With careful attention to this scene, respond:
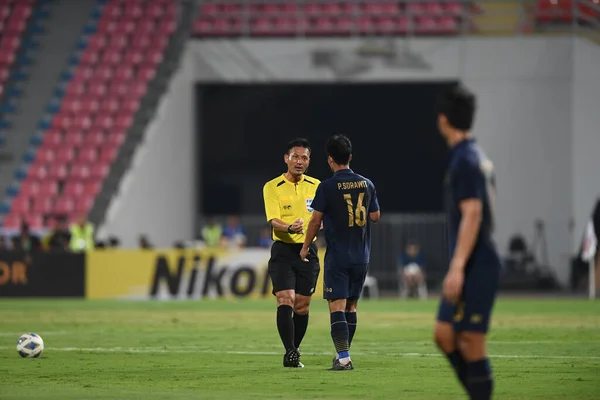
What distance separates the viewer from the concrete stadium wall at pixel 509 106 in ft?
115

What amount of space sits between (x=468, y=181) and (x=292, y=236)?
5.43m

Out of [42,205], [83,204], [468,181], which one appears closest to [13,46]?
[42,205]

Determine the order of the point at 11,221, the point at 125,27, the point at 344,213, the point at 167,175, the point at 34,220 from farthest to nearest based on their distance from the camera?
the point at 125,27 → the point at 167,175 → the point at 34,220 → the point at 11,221 → the point at 344,213

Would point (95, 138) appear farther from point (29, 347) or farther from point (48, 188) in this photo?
point (29, 347)

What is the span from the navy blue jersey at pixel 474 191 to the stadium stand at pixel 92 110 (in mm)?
25357

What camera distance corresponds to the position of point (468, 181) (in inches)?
316

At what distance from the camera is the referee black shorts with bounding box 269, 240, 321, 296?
13141 millimetres

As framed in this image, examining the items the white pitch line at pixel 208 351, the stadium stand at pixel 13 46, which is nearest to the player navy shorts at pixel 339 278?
the white pitch line at pixel 208 351

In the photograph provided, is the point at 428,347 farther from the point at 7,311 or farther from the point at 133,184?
the point at 133,184

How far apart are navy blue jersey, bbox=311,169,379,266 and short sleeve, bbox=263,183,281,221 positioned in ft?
2.90

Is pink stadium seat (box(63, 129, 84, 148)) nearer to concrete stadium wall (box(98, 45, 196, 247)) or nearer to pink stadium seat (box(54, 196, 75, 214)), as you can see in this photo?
concrete stadium wall (box(98, 45, 196, 247))

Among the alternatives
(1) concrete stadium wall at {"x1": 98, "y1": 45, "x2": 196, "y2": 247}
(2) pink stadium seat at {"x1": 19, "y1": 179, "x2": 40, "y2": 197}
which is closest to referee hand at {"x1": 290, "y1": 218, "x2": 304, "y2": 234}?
(1) concrete stadium wall at {"x1": 98, "y1": 45, "x2": 196, "y2": 247}

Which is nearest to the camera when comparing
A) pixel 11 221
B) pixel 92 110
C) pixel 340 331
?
pixel 340 331

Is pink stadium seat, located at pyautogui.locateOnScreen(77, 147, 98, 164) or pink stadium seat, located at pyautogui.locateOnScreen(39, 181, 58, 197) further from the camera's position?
pink stadium seat, located at pyautogui.locateOnScreen(77, 147, 98, 164)
